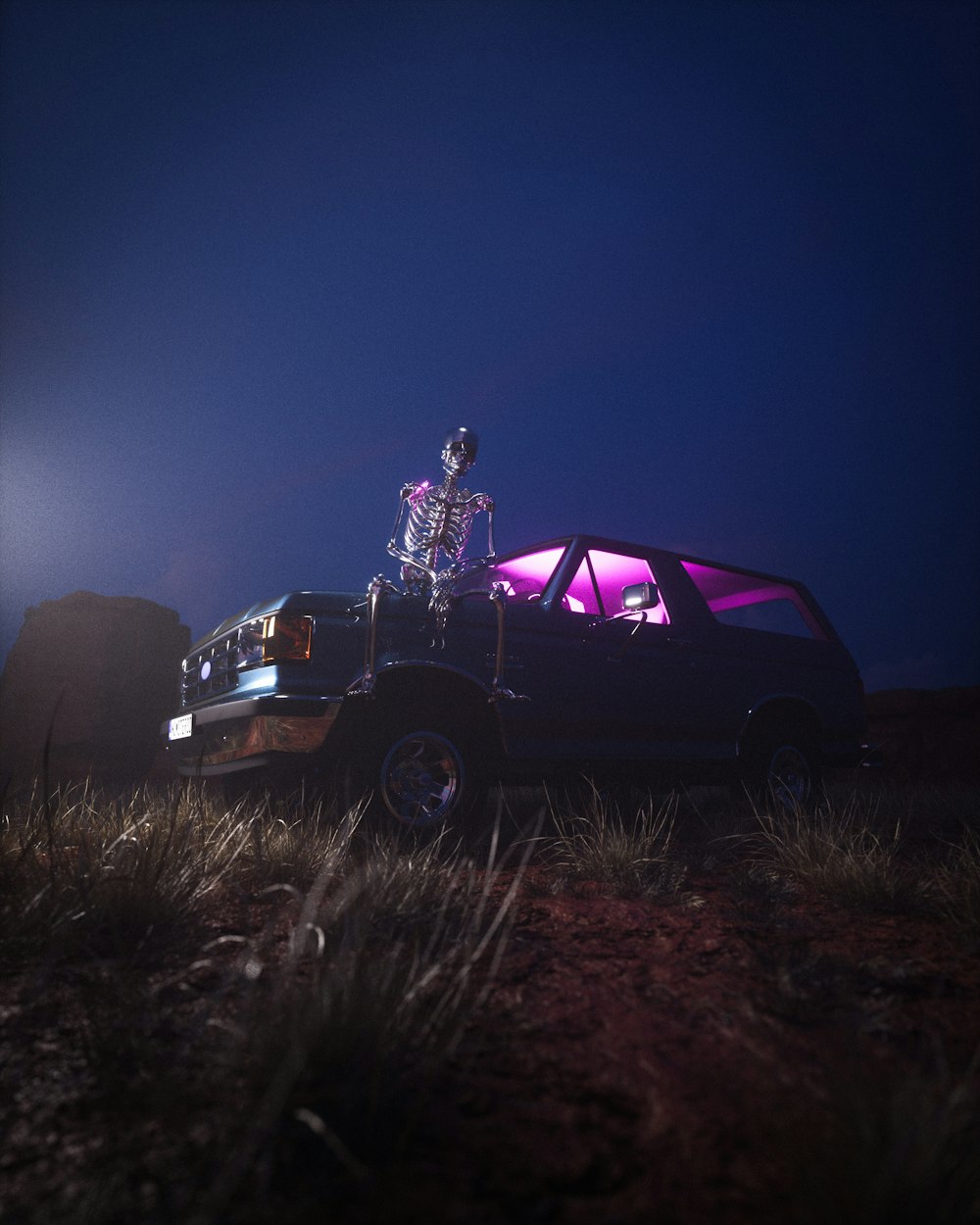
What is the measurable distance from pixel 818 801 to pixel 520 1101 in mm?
5150

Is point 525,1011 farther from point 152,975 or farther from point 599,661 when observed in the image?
point 599,661

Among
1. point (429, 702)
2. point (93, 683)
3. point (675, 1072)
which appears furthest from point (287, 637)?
point (93, 683)

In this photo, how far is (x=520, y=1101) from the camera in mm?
1223

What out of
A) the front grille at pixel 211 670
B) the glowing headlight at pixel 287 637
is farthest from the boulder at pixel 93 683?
the glowing headlight at pixel 287 637

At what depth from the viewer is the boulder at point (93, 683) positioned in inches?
351

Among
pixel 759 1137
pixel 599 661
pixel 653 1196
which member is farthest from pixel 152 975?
pixel 599 661

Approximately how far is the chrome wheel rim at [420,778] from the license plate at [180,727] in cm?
134

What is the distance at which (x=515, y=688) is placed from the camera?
3980 millimetres

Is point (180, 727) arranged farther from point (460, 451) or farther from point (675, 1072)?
point (675, 1072)

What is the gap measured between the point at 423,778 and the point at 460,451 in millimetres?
1950

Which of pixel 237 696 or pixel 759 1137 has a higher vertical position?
pixel 237 696

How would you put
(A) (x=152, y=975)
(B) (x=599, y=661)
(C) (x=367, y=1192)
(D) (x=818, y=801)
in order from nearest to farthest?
(C) (x=367, y=1192), (A) (x=152, y=975), (B) (x=599, y=661), (D) (x=818, y=801)

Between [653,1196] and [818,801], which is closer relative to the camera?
[653,1196]

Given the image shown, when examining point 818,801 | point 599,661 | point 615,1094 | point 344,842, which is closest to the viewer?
point 615,1094
